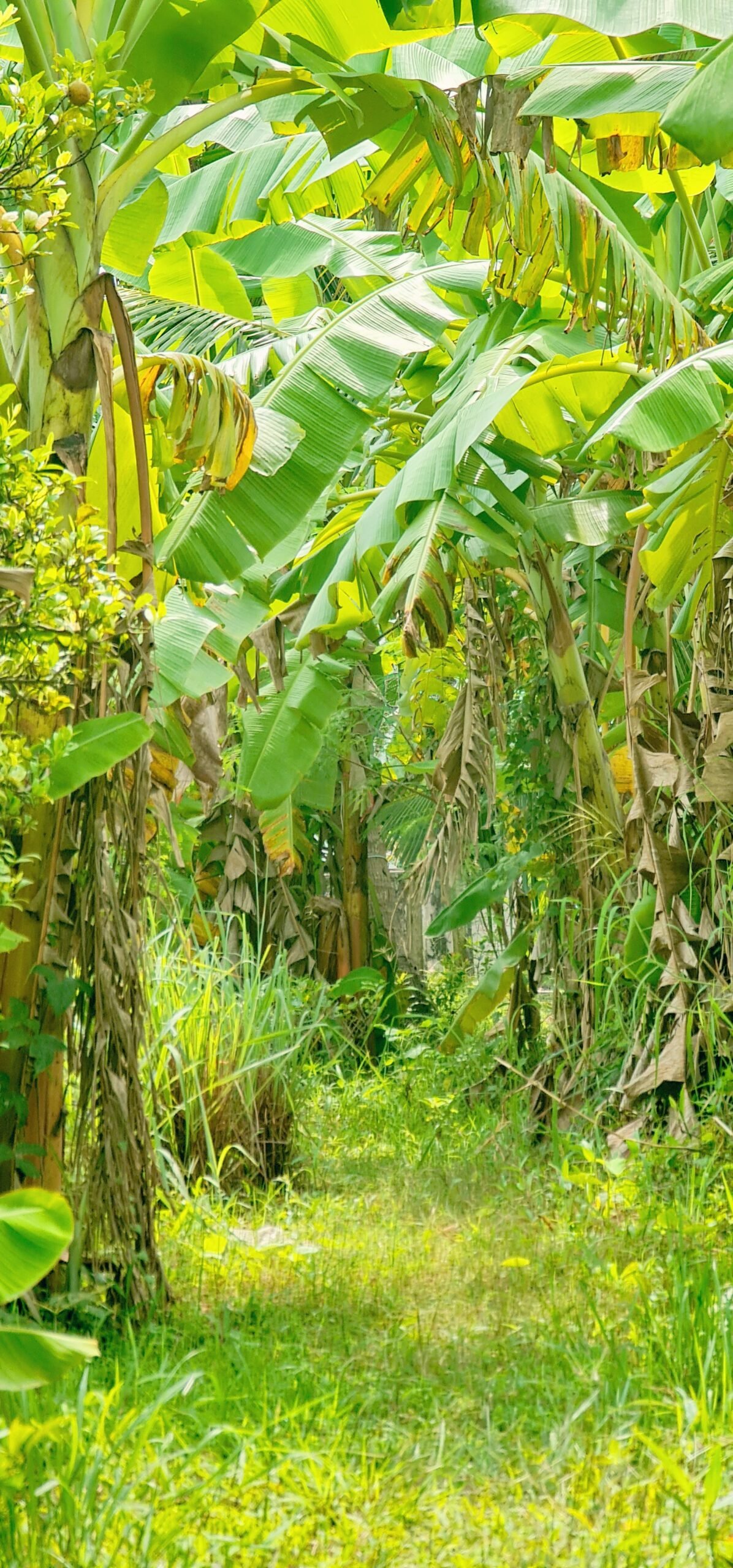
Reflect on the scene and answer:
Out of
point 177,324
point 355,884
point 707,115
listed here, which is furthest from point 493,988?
point 707,115

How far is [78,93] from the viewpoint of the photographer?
7.41 feet

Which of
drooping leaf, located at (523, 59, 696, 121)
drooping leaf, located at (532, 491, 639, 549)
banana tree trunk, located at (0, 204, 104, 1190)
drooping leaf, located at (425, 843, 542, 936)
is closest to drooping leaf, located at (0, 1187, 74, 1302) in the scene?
banana tree trunk, located at (0, 204, 104, 1190)

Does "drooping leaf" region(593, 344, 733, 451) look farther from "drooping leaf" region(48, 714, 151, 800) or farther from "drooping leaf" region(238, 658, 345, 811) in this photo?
"drooping leaf" region(238, 658, 345, 811)

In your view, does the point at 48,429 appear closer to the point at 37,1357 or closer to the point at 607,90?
the point at 607,90

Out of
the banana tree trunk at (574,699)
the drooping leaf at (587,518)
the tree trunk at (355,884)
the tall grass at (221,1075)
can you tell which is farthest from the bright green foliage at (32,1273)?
the tree trunk at (355,884)

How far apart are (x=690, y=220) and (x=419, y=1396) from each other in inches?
135

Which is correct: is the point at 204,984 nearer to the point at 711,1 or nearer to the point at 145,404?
the point at 145,404

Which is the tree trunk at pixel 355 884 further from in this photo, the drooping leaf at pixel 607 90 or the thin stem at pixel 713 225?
the drooping leaf at pixel 607 90

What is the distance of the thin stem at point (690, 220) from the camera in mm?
3791

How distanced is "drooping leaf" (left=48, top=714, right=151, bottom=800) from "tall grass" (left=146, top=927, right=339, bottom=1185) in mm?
1538

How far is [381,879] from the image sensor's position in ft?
24.8

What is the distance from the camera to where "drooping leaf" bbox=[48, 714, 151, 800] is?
2.41 m

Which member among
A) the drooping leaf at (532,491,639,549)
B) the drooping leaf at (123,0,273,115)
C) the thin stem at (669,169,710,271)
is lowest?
the drooping leaf at (532,491,639,549)

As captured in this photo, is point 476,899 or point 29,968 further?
point 476,899
